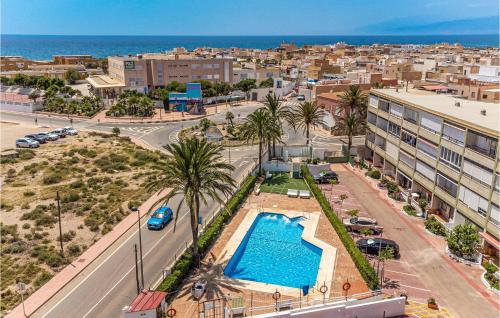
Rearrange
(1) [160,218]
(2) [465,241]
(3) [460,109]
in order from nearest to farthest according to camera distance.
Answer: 1. (2) [465,241]
2. (1) [160,218]
3. (3) [460,109]

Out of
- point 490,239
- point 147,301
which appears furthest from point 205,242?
point 490,239

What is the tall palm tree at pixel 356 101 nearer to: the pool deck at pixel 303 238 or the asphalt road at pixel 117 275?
the pool deck at pixel 303 238

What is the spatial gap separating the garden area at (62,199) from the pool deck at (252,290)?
405 inches

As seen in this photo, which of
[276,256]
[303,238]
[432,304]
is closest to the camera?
[432,304]

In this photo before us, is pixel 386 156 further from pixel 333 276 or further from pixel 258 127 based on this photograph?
pixel 333 276

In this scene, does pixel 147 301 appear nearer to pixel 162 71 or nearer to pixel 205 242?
pixel 205 242

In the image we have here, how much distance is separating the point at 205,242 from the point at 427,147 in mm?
27182

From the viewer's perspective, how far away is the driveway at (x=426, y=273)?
99.7 ft

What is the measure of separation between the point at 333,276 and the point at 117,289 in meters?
16.9

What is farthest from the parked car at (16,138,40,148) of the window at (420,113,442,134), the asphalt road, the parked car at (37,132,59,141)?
the window at (420,113,442,134)

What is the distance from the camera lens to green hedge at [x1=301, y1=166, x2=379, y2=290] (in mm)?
31688

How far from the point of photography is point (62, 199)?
4697 cm

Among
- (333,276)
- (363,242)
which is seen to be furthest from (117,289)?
(363,242)

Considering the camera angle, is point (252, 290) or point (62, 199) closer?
point (252, 290)
